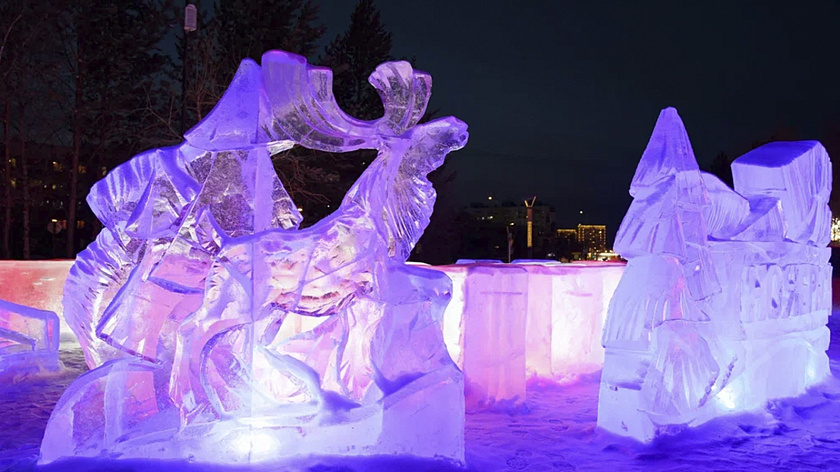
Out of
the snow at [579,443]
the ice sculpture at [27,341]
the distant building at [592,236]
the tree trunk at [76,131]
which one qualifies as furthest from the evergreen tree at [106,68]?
the distant building at [592,236]

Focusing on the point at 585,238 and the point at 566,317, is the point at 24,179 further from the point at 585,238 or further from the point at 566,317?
the point at 585,238

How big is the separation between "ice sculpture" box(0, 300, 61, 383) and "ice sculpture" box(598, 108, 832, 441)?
6394 millimetres

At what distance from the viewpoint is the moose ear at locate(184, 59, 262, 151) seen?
500cm

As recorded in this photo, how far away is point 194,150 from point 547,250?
37.6m

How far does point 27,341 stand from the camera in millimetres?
8703

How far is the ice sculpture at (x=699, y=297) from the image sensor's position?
5.87 m

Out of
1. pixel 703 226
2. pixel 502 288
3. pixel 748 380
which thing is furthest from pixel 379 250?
pixel 748 380

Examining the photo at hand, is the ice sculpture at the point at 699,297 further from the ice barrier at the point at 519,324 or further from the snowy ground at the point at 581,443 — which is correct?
the ice barrier at the point at 519,324

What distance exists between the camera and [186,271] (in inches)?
211

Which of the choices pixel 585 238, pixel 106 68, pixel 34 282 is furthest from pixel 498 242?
pixel 34 282

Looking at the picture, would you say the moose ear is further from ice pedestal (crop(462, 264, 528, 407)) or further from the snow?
ice pedestal (crop(462, 264, 528, 407))

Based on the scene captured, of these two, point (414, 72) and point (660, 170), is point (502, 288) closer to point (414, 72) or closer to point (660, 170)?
point (660, 170)

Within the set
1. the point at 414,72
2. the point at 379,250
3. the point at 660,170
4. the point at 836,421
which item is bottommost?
the point at 836,421

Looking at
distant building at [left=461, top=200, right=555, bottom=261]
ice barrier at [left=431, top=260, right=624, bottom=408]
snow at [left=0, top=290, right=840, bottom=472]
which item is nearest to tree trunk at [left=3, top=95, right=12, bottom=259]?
snow at [left=0, top=290, right=840, bottom=472]
